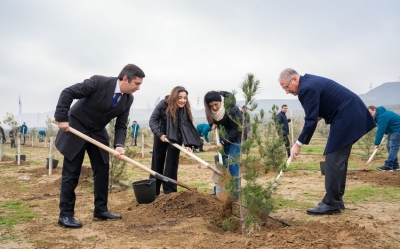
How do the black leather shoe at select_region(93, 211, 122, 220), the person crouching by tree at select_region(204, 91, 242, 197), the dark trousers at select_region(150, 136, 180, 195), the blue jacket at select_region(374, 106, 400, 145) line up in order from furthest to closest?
1. the blue jacket at select_region(374, 106, 400, 145)
2. the dark trousers at select_region(150, 136, 180, 195)
3. the person crouching by tree at select_region(204, 91, 242, 197)
4. the black leather shoe at select_region(93, 211, 122, 220)

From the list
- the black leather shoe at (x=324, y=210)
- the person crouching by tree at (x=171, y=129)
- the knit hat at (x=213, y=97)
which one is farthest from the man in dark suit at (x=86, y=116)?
the black leather shoe at (x=324, y=210)

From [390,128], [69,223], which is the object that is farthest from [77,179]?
[390,128]

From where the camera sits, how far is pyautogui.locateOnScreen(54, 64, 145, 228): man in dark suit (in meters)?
4.00

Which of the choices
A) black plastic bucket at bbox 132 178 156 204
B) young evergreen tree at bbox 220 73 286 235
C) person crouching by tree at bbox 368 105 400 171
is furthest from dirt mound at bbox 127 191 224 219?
person crouching by tree at bbox 368 105 400 171

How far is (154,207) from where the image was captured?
473cm

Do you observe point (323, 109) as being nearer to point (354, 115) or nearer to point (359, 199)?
point (354, 115)

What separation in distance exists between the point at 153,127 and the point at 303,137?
2.30 m

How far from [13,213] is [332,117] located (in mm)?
4688

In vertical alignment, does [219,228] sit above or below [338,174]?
below

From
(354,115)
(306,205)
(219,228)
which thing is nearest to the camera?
(219,228)

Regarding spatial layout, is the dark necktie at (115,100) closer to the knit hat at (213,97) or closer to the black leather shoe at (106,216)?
the knit hat at (213,97)

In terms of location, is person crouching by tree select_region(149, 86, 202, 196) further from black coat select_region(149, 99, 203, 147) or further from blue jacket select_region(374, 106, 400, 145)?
blue jacket select_region(374, 106, 400, 145)

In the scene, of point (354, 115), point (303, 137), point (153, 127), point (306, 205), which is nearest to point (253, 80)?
point (303, 137)

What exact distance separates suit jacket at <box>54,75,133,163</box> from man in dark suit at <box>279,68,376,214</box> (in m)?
2.22
